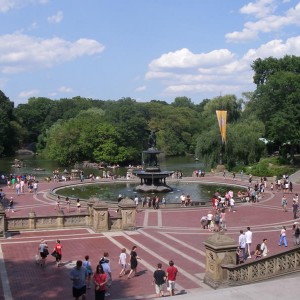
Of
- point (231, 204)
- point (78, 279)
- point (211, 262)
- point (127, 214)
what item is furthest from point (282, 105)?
point (78, 279)

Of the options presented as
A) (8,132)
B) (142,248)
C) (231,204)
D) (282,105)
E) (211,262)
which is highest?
(282,105)

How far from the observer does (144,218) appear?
3142 centimetres

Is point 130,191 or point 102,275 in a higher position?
point 102,275

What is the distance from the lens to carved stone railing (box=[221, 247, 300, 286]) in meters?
15.0

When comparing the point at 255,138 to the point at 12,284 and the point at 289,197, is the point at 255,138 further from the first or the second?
the point at 12,284

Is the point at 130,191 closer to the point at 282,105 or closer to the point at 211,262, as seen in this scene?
the point at 211,262

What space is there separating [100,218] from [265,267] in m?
12.0

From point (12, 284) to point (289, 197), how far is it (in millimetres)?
30381

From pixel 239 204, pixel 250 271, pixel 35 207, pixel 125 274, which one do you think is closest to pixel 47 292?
pixel 125 274

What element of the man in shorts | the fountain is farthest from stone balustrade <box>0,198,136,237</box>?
the fountain

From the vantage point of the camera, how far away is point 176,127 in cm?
12081

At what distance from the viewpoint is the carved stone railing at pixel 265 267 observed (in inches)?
591

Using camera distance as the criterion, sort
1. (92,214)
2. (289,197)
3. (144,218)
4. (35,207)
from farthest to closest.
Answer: (289,197) → (35,207) → (144,218) → (92,214)

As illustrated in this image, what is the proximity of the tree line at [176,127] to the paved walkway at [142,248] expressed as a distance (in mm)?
30310
